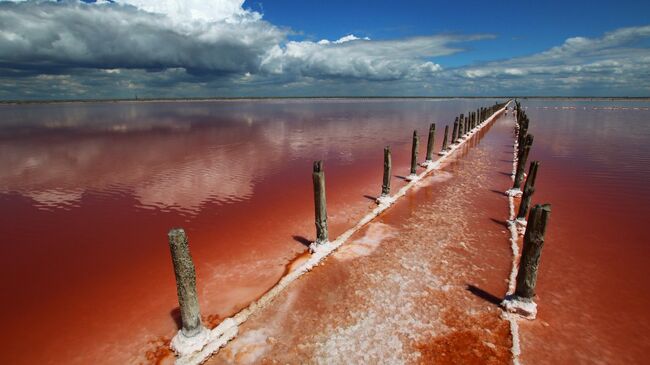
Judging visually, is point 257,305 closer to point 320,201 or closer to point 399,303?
point 399,303

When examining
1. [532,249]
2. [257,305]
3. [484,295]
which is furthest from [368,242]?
[532,249]

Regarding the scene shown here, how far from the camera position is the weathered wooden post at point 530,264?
5.52 meters

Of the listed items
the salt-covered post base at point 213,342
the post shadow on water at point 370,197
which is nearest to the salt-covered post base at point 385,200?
the post shadow on water at point 370,197

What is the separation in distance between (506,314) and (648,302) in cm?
305

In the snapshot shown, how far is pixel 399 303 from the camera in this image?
20.2 feet

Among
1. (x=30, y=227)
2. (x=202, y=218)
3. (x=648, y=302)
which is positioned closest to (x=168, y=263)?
(x=202, y=218)

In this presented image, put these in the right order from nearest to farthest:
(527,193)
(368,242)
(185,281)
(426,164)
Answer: (185,281) → (368,242) → (527,193) → (426,164)

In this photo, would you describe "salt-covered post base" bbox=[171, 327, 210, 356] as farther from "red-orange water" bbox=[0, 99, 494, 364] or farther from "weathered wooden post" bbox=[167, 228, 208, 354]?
"red-orange water" bbox=[0, 99, 494, 364]

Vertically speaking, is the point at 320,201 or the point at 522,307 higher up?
the point at 320,201

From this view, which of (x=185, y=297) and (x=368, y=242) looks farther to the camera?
(x=368, y=242)

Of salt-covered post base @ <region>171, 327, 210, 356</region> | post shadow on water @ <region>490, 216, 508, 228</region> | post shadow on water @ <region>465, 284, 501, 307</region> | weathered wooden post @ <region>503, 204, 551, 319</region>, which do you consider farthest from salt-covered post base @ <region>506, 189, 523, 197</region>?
salt-covered post base @ <region>171, 327, 210, 356</region>

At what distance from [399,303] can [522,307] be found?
209 cm

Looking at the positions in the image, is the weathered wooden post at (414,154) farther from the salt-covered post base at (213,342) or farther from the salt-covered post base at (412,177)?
the salt-covered post base at (213,342)

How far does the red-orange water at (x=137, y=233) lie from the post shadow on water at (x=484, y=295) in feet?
13.0
